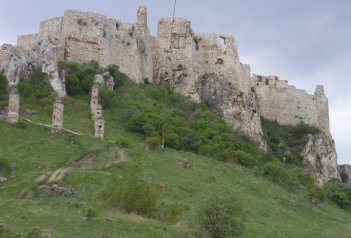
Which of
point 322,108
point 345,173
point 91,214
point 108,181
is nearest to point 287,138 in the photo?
point 322,108

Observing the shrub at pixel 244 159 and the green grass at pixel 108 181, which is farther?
the shrub at pixel 244 159

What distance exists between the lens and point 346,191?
55469 millimetres

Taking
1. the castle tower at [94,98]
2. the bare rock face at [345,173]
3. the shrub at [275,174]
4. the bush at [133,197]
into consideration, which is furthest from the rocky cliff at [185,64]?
the bush at [133,197]

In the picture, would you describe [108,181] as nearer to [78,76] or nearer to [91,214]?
[91,214]

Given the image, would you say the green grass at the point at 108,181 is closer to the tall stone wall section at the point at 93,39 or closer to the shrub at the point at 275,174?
the shrub at the point at 275,174

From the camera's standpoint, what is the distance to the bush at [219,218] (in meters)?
31.1

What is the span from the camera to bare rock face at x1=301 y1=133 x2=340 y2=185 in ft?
227

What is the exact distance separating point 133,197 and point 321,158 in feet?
135

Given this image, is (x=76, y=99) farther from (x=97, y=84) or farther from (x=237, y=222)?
(x=237, y=222)

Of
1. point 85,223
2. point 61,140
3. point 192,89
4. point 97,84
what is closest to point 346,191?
point 192,89

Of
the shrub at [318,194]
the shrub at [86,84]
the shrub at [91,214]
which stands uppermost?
the shrub at [86,84]

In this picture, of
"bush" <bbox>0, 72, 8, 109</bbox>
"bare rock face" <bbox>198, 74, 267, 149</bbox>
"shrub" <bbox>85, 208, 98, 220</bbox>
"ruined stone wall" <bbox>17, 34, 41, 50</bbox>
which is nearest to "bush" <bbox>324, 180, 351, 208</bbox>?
"bare rock face" <bbox>198, 74, 267, 149</bbox>

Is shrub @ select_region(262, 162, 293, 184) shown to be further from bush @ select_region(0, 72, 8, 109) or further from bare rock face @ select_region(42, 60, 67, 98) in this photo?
bush @ select_region(0, 72, 8, 109)

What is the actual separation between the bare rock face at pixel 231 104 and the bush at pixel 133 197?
102ft
